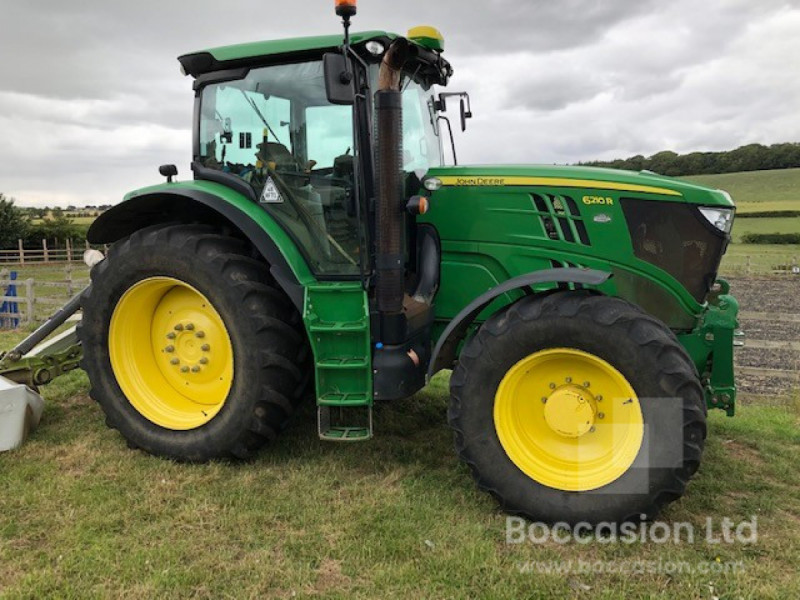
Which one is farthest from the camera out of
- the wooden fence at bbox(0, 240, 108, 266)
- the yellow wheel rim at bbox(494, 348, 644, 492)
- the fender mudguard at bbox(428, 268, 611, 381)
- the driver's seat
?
the wooden fence at bbox(0, 240, 108, 266)

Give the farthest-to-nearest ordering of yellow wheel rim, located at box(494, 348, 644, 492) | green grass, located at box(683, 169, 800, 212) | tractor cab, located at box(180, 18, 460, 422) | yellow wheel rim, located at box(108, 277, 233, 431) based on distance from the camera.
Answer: green grass, located at box(683, 169, 800, 212)
yellow wheel rim, located at box(108, 277, 233, 431)
tractor cab, located at box(180, 18, 460, 422)
yellow wheel rim, located at box(494, 348, 644, 492)

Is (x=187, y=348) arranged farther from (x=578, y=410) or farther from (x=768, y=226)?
(x=768, y=226)

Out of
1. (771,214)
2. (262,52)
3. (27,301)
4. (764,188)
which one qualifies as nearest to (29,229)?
(27,301)

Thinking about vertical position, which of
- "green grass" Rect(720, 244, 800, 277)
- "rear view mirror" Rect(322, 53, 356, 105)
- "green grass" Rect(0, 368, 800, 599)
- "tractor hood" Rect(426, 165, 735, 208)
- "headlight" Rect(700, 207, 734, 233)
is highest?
"rear view mirror" Rect(322, 53, 356, 105)

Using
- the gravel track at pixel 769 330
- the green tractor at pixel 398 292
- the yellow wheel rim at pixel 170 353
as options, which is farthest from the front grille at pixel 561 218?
the gravel track at pixel 769 330

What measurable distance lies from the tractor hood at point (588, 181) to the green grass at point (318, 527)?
1.71m

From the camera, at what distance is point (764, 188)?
144 feet

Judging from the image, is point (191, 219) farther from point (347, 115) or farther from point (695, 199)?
point (695, 199)

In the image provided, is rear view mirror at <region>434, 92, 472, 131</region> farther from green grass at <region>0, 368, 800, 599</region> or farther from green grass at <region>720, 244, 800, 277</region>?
green grass at <region>720, 244, 800, 277</region>

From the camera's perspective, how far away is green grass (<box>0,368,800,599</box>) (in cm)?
277

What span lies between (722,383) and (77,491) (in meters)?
3.71

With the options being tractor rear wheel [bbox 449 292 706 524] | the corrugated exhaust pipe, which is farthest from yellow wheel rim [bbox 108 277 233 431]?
tractor rear wheel [bbox 449 292 706 524]

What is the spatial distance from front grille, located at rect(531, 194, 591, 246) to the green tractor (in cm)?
1

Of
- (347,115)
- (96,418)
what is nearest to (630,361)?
(347,115)
